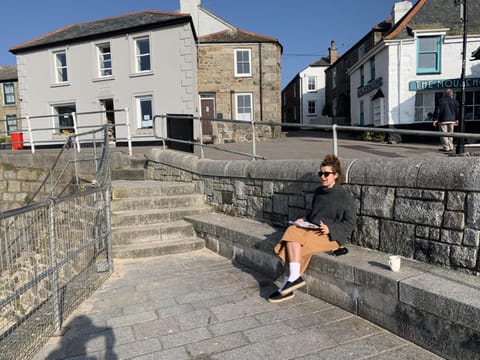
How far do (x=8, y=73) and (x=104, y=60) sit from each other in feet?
61.6

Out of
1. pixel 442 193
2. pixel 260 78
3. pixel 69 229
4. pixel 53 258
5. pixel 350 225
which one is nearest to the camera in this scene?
pixel 442 193

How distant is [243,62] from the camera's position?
70.5 feet

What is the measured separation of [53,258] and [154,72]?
1545cm

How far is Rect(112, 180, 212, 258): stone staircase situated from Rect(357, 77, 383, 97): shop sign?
52.0ft

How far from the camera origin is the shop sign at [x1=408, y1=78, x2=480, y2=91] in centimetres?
1792

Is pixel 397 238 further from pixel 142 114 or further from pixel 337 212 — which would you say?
pixel 142 114

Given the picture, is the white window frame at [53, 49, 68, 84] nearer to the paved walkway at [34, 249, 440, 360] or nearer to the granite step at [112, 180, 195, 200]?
the granite step at [112, 180, 195, 200]

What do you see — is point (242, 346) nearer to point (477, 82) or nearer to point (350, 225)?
point (350, 225)

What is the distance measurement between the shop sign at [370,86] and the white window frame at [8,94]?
89.8 feet

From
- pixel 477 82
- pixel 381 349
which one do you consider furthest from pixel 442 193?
pixel 477 82

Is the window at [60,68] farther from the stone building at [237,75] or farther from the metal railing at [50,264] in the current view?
the metal railing at [50,264]

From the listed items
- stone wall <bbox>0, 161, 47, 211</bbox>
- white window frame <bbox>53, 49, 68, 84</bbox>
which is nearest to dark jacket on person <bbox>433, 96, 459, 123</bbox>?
stone wall <bbox>0, 161, 47, 211</bbox>

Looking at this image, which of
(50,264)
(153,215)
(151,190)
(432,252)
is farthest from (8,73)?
(432,252)

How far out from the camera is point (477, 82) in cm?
1783
